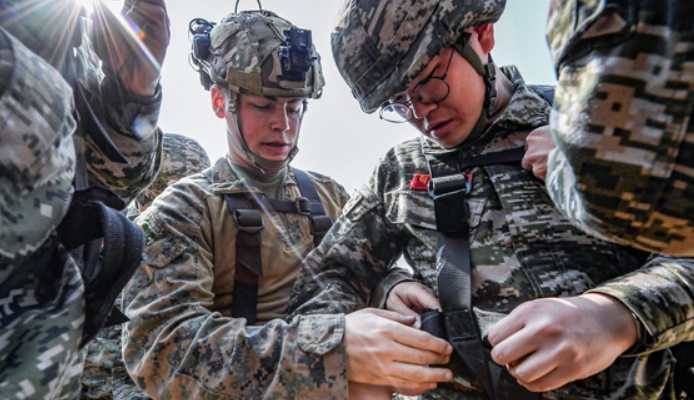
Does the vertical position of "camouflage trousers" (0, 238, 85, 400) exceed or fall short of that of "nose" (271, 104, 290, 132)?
it falls short

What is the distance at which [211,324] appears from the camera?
1957mm

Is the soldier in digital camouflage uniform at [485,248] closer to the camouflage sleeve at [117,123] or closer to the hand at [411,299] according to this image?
the hand at [411,299]

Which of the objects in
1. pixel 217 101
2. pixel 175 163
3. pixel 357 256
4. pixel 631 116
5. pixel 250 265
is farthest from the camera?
pixel 175 163

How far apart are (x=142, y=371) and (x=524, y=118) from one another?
6.95 ft

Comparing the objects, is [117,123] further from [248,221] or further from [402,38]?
[402,38]

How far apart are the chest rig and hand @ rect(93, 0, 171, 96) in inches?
43.5

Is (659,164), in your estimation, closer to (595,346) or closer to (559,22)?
(559,22)

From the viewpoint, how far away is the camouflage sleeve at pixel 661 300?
1265 millimetres

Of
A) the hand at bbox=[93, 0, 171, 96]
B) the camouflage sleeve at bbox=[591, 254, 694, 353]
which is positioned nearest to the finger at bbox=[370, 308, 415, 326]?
Result: the camouflage sleeve at bbox=[591, 254, 694, 353]

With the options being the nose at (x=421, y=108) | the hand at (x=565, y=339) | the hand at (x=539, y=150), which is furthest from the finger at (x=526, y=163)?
the hand at (x=565, y=339)

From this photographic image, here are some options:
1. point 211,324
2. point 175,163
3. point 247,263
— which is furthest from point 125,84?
point 175,163

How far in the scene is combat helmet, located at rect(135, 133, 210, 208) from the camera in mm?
4566

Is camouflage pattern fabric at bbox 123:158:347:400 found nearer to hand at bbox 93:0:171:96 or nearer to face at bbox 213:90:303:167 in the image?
face at bbox 213:90:303:167

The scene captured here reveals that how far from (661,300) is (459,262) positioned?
27.7 inches
